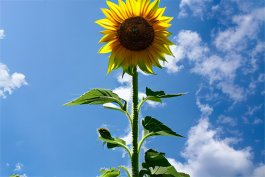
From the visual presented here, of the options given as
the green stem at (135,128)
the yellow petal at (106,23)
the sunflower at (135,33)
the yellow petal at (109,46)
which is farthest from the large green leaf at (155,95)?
the yellow petal at (106,23)

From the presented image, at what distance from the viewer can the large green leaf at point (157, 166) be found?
2918 mm

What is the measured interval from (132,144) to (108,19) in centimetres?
131

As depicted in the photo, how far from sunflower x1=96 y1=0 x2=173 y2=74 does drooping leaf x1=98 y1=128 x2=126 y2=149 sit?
660 mm

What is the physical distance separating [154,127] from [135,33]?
39.9 inches

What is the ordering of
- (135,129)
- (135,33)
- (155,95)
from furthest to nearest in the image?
(135,33)
(155,95)
(135,129)

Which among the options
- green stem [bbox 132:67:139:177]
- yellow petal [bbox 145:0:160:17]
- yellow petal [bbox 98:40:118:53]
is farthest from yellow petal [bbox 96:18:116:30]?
green stem [bbox 132:67:139:177]

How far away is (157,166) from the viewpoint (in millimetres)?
3033

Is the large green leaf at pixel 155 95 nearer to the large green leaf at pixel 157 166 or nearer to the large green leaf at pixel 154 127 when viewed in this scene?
the large green leaf at pixel 154 127

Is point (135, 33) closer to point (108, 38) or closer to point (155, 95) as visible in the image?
point (108, 38)

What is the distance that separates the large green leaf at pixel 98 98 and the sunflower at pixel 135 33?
0.38 m

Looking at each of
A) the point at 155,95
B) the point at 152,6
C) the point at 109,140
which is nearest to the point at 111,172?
the point at 109,140

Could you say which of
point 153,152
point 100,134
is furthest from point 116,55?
point 153,152

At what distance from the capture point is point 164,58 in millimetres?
3504

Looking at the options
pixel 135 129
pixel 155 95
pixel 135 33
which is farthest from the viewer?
pixel 135 33
